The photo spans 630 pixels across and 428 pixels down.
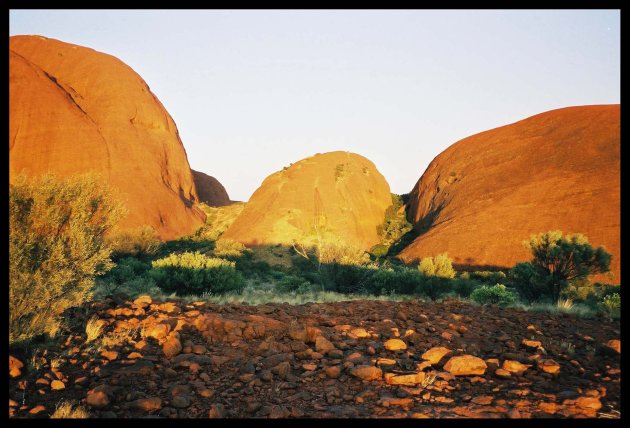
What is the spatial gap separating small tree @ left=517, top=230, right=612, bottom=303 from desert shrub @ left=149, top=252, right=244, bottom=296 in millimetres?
9609

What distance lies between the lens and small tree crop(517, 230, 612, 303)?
12.3 metres

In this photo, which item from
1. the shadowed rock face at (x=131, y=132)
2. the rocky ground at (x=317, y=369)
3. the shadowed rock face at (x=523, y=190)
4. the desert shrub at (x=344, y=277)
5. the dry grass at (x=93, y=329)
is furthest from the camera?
the shadowed rock face at (x=131, y=132)

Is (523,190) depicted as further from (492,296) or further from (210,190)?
(210,190)

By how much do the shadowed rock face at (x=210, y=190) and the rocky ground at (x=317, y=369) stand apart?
48263 millimetres

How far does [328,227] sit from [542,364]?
30256 millimetres

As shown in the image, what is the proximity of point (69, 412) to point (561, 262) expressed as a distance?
13479 mm

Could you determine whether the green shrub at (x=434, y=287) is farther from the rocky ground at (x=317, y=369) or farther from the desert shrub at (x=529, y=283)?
the rocky ground at (x=317, y=369)

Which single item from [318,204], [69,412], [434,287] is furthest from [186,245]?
[69,412]

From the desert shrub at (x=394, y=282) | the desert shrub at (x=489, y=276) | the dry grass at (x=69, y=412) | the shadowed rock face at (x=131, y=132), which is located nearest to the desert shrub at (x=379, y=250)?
the desert shrub at (x=489, y=276)

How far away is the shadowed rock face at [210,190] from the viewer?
54.4 meters

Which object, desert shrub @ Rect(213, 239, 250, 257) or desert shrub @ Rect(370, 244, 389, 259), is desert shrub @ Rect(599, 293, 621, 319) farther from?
desert shrub @ Rect(370, 244, 389, 259)

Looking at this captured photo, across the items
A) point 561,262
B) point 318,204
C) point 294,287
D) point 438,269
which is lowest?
point 294,287

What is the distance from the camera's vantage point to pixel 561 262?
42.3 feet


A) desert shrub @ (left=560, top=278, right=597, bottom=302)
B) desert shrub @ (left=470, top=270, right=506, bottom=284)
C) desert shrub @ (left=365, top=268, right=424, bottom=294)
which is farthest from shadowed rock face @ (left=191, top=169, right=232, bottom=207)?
desert shrub @ (left=560, top=278, right=597, bottom=302)
